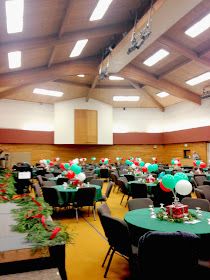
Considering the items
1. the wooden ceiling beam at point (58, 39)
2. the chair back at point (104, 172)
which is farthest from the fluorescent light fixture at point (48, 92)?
the wooden ceiling beam at point (58, 39)

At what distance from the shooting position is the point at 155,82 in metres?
15.5

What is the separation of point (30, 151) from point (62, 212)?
38.0ft

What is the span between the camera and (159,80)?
1569 centimetres

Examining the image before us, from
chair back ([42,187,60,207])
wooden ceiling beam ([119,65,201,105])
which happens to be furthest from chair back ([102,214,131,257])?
wooden ceiling beam ([119,65,201,105])

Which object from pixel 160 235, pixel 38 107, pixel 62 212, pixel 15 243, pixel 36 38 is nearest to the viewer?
pixel 15 243

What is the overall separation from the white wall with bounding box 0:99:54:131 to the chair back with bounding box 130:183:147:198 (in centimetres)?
1269

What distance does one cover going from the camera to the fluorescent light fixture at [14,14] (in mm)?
6574

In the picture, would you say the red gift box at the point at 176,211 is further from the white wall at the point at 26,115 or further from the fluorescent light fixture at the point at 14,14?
the white wall at the point at 26,115

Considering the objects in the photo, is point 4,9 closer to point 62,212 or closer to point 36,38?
point 36,38

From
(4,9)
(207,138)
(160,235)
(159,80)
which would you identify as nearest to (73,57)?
(159,80)

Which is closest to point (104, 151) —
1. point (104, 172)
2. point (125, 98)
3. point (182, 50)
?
point (125, 98)

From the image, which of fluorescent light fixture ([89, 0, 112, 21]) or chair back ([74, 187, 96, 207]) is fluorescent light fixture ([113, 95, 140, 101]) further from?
chair back ([74, 187, 96, 207])

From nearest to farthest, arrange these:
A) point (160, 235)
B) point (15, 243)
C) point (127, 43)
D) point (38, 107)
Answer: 1. point (15, 243)
2. point (160, 235)
3. point (127, 43)
4. point (38, 107)

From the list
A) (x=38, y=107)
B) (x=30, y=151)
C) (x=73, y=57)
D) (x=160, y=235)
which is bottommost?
(x=160, y=235)
